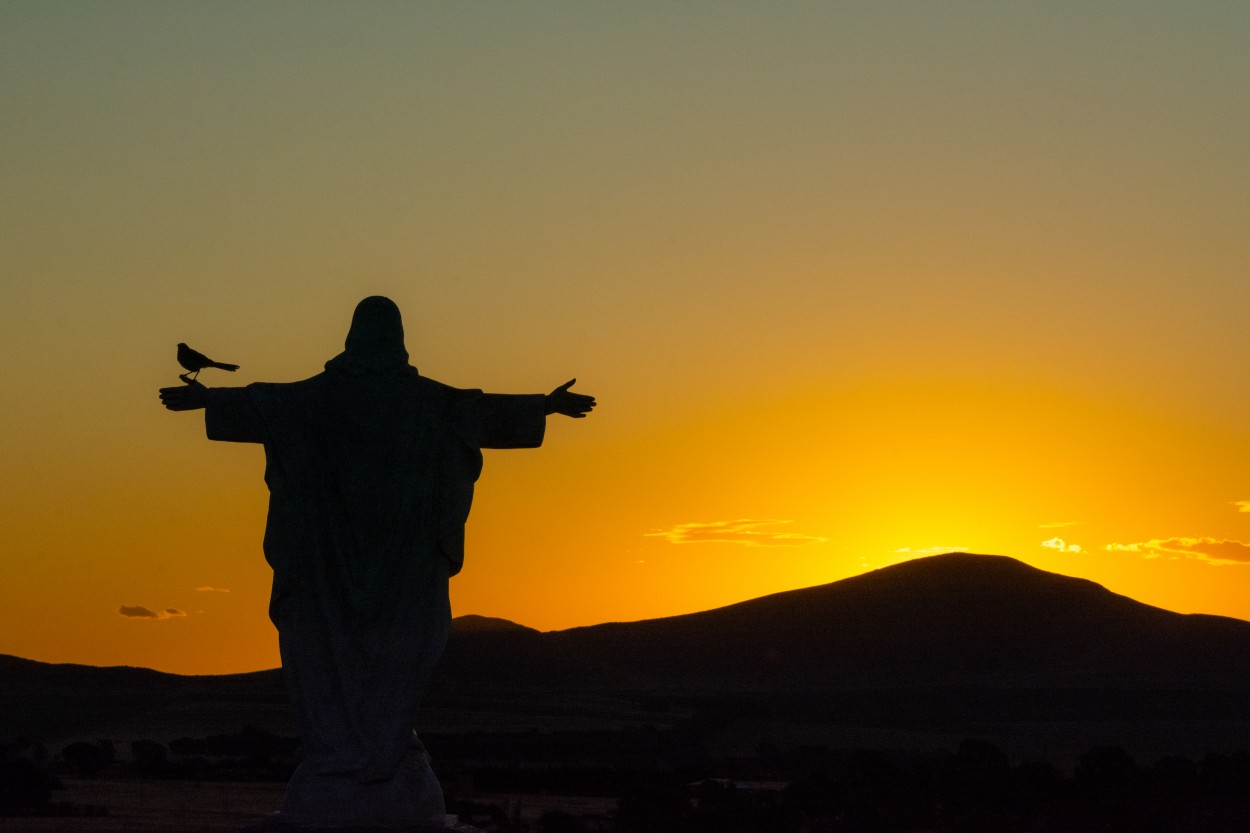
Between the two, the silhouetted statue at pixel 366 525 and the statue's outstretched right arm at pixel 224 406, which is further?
the statue's outstretched right arm at pixel 224 406

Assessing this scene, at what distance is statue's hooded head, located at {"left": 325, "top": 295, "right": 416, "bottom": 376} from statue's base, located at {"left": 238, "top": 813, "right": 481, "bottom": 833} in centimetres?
331

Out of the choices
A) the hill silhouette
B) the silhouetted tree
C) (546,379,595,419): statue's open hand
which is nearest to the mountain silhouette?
the hill silhouette

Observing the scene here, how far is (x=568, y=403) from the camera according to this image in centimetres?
1639

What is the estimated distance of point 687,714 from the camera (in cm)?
8150

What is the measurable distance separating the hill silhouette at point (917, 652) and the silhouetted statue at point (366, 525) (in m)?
64.6

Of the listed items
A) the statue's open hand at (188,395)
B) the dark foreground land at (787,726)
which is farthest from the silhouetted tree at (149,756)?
the statue's open hand at (188,395)

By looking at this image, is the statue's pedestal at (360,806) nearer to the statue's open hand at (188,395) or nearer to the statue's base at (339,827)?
the statue's base at (339,827)

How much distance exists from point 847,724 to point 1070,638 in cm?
3113

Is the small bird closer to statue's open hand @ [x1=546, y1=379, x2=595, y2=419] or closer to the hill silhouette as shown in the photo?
statue's open hand @ [x1=546, y1=379, x2=595, y2=419]

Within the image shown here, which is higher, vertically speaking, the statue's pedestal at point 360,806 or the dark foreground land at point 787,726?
the dark foreground land at point 787,726

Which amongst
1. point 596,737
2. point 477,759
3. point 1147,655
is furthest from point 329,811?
point 1147,655

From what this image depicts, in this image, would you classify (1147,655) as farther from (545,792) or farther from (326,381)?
(326,381)

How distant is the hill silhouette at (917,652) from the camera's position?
307 feet

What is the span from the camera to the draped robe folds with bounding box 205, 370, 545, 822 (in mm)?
15438
